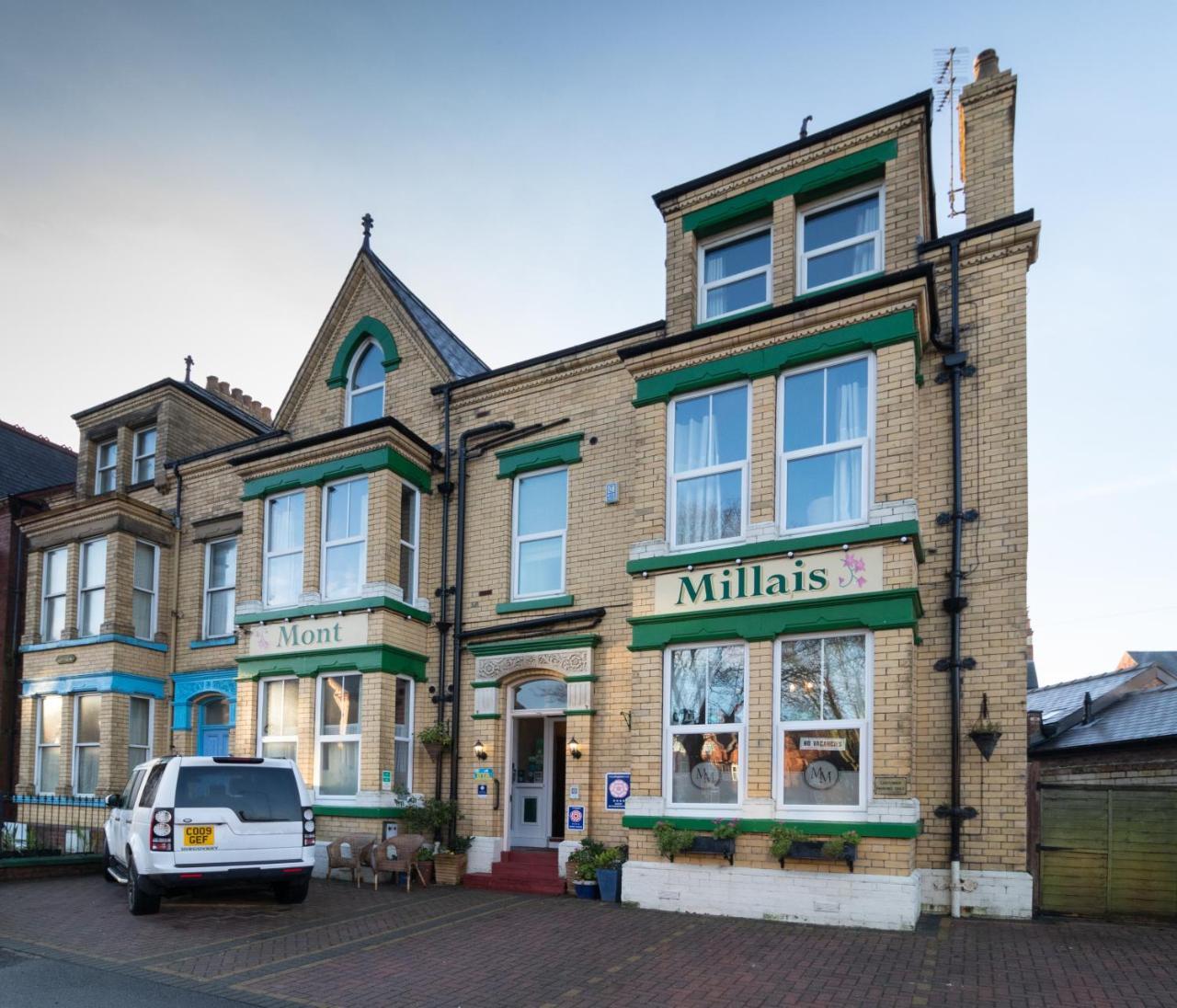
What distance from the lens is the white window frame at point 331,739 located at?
46.5ft

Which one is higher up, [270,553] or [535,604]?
[270,553]

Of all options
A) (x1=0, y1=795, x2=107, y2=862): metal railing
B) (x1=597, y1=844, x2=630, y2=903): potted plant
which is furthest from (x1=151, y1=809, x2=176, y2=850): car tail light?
(x1=0, y1=795, x2=107, y2=862): metal railing

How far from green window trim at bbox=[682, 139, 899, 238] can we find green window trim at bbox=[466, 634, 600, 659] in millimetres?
6008

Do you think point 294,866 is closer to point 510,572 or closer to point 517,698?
point 517,698

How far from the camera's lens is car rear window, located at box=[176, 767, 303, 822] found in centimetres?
1054

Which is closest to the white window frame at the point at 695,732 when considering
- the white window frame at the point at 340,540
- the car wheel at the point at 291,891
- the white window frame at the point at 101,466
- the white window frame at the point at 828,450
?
the white window frame at the point at 828,450

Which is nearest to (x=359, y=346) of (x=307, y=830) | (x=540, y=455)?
(x=540, y=455)

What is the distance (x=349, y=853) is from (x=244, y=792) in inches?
136

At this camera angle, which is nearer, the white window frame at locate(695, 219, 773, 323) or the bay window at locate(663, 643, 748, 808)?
the bay window at locate(663, 643, 748, 808)

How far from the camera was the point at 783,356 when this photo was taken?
11.6 metres

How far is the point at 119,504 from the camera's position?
18156 mm

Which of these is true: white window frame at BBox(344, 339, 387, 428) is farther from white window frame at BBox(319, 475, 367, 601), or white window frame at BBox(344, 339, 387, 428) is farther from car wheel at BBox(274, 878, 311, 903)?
car wheel at BBox(274, 878, 311, 903)

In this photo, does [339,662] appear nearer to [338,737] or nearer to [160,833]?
[338,737]

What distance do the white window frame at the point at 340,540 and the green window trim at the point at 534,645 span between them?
2.11 metres
